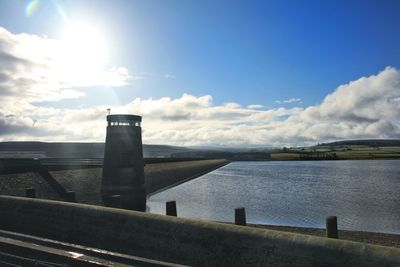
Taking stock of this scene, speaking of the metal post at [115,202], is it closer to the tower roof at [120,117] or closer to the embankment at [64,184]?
the tower roof at [120,117]

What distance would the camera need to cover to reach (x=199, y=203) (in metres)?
31.6

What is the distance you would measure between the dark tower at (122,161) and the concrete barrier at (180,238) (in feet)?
31.7

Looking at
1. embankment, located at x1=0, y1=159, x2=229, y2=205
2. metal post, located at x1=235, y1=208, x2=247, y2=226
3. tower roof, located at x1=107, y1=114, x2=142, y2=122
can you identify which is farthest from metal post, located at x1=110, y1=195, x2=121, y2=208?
embankment, located at x1=0, y1=159, x2=229, y2=205

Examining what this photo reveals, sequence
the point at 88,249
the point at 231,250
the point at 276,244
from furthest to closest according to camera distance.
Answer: the point at 88,249
the point at 231,250
the point at 276,244

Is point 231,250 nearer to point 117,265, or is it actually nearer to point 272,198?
point 117,265

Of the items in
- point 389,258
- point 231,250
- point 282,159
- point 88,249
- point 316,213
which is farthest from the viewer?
point 282,159

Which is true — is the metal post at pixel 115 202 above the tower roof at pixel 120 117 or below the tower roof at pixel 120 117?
below

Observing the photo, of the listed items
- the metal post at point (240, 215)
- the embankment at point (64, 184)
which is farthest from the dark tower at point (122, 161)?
the metal post at point (240, 215)

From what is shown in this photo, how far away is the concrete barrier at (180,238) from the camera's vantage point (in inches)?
237

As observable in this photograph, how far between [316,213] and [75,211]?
1956cm

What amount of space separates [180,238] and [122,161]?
13997mm

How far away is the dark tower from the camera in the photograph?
21.1 metres

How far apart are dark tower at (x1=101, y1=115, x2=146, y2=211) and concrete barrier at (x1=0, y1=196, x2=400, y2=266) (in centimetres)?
966

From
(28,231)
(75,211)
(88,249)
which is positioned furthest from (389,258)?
(28,231)
